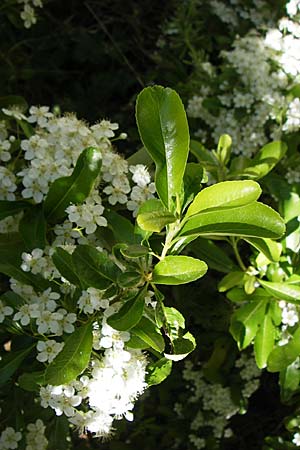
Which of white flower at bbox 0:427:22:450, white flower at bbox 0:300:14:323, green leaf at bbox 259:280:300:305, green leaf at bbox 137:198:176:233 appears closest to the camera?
green leaf at bbox 137:198:176:233

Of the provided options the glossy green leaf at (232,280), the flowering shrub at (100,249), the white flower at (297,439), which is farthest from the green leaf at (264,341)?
the white flower at (297,439)

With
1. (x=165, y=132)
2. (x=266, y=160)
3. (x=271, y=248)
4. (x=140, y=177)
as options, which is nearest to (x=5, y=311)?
(x=140, y=177)

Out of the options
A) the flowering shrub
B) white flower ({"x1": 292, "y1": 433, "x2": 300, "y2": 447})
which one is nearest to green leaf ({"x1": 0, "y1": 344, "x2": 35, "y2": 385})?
the flowering shrub

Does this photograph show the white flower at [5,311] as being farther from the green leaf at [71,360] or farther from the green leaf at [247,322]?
the green leaf at [247,322]

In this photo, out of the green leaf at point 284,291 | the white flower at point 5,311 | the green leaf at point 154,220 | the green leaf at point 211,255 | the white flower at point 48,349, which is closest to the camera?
the green leaf at point 154,220

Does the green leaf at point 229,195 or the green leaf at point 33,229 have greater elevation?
the green leaf at point 229,195

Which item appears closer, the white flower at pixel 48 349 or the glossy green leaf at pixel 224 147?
the white flower at pixel 48 349

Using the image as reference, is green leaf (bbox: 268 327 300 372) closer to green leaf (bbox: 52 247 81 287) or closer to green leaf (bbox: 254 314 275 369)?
green leaf (bbox: 254 314 275 369)
